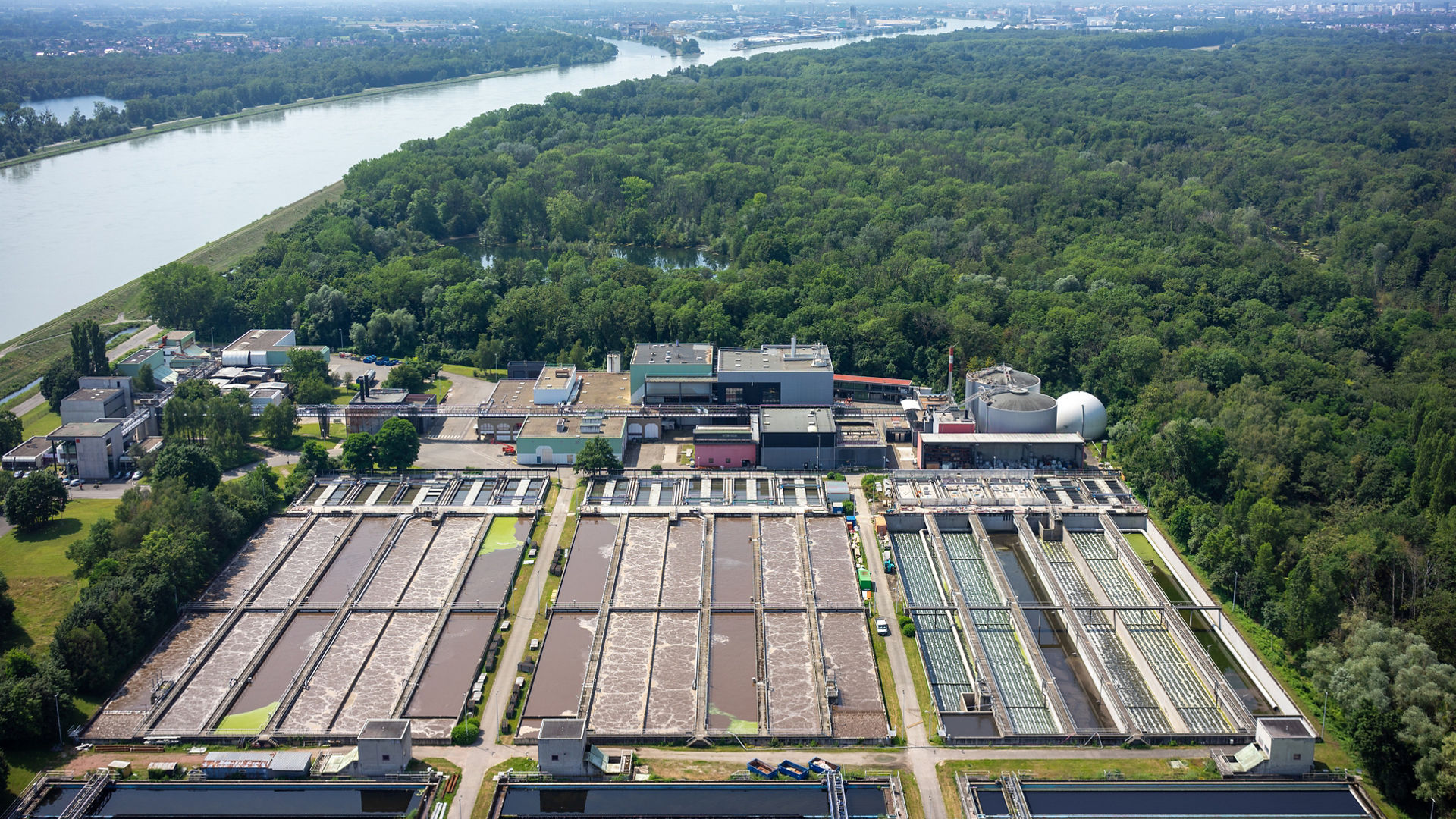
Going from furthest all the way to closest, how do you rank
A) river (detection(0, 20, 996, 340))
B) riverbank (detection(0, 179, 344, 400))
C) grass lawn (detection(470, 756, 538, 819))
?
river (detection(0, 20, 996, 340)), riverbank (detection(0, 179, 344, 400)), grass lawn (detection(470, 756, 538, 819))

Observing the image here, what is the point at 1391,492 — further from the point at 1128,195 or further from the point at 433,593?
the point at 1128,195

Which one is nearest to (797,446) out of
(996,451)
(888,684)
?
(996,451)

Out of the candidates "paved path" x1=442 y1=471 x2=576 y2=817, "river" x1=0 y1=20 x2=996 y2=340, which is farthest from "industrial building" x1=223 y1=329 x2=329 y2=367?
"paved path" x1=442 y1=471 x2=576 y2=817

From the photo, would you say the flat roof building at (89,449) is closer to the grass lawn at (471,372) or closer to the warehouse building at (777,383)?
the grass lawn at (471,372)

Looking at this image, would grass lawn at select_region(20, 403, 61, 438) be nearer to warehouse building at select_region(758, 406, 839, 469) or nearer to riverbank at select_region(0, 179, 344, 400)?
riverbank at select_region(0, 179, 344, 400)

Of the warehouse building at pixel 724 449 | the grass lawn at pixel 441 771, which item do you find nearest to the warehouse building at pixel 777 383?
the warehouse building at pixel 724 449
